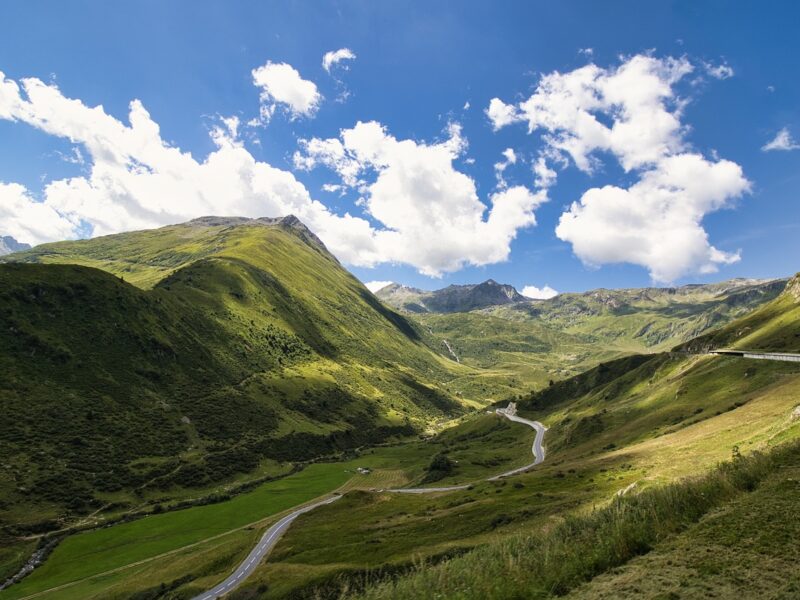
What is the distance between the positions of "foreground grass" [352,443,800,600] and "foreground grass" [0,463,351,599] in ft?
341

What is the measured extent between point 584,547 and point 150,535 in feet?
407

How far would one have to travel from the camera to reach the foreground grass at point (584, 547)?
46.3 ft

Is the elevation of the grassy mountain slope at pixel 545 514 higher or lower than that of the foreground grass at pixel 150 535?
higher

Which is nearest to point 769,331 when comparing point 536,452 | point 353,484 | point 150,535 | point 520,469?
point 536,452

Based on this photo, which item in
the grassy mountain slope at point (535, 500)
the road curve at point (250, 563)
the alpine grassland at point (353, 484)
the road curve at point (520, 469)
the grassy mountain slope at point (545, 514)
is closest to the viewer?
the grassy mountain slope at point (545, 514)

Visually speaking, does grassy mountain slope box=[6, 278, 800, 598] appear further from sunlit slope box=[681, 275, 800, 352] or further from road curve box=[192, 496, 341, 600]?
sunlit slope box=[681, 275, 800, 352]

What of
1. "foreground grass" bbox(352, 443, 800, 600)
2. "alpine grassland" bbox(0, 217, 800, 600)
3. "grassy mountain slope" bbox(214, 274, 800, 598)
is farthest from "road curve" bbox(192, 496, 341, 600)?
"foreground grass" bbox(352, 443, 800, 600)

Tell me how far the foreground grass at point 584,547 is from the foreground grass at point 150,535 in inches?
4097

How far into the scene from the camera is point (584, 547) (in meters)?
16.2

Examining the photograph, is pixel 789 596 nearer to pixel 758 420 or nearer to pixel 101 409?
pixel 758 420

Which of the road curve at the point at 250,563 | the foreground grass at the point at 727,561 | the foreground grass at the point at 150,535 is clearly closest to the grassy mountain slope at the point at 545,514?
the foreground grass at the point at 727,561

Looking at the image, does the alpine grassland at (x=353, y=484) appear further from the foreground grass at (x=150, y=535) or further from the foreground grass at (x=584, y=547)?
the foreground grass at (x=150, y=535)

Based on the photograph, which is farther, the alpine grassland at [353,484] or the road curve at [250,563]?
the road curve at [250,563]

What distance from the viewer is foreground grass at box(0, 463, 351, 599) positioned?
8694 centimetres
